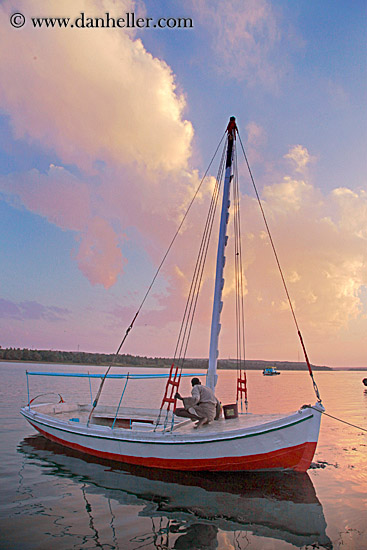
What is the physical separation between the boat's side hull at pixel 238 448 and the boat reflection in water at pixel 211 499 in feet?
1.32

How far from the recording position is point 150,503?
888 centimetres

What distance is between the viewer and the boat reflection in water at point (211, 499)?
7445 mm

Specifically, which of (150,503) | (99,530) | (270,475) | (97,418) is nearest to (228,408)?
(270,475)

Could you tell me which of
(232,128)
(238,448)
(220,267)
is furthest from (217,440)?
(232,128)

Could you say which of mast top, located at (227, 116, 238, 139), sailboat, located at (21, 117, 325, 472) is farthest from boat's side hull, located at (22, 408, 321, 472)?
mast top, located at (227, 116, 238, 139)

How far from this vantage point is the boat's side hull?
9555 mm

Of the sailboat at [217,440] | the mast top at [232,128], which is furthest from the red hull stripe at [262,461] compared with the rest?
the mast top at [232,128]

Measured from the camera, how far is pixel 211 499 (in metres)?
8.99

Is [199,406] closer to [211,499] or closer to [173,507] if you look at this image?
[211,499]

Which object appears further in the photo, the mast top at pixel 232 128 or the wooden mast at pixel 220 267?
the mast top at pixel 232 128

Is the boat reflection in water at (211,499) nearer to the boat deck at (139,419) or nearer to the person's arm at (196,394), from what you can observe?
the boat deck at (139,419)

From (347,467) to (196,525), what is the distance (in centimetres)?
753

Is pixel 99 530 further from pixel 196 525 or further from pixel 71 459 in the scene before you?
pixel 71 459

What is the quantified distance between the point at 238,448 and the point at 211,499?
135cm
